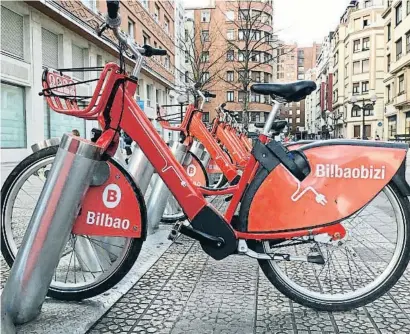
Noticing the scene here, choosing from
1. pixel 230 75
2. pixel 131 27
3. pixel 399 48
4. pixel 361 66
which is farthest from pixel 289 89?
pixel 361 66

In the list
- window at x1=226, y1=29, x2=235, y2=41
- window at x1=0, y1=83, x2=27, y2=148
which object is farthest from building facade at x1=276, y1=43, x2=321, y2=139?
window at x1=0, y1=83, x2=27, y2=148

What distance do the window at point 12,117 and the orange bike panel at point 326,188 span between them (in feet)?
37.9

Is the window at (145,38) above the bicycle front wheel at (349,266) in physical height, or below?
above

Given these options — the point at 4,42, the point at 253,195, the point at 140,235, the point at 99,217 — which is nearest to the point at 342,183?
the point at 253,195

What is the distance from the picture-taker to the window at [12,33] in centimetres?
1278

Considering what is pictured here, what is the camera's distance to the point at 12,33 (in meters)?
13.3

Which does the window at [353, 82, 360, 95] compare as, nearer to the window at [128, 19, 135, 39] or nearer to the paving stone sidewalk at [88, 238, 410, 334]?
the window at [128, 19, 135, 39]

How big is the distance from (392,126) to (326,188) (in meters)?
48.3

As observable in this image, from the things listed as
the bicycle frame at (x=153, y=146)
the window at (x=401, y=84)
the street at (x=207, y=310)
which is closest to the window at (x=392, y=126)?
the window at (x=401, y=84)

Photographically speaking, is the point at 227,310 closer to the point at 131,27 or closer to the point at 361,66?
the point at 131,27

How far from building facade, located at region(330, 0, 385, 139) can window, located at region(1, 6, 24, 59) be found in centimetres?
4788

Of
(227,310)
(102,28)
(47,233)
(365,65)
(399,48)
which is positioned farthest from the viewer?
(365,65)

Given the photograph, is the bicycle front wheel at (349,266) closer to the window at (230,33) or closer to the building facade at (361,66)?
the building facade at (361,66)

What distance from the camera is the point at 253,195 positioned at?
2.64 m
